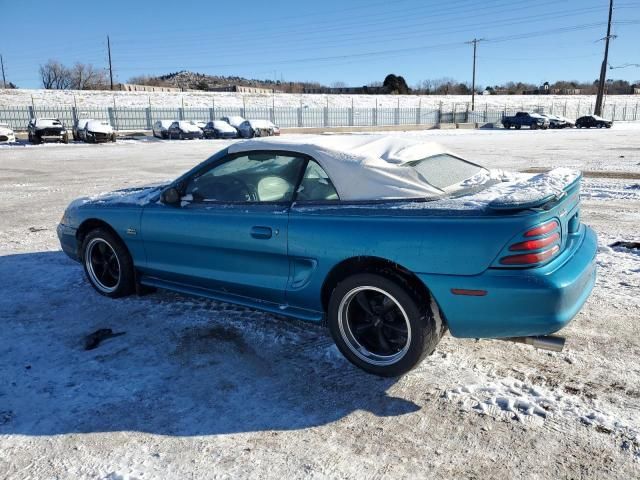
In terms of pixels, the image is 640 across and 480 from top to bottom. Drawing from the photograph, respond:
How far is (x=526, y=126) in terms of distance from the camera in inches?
1987

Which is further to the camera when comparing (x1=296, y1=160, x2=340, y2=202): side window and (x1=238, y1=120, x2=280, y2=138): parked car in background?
(x1=238, y1=120, x2=280, y2=138): parked car in background

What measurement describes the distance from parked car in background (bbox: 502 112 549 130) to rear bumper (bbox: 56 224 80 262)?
1963 inches

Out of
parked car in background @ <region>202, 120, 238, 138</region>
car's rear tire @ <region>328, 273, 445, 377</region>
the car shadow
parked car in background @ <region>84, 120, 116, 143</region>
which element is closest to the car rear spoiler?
car's rear tire @ <region>328, 273, 445, 377</region>

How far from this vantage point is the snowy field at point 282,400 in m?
2.61

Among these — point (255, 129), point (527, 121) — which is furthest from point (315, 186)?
point (527, 121)

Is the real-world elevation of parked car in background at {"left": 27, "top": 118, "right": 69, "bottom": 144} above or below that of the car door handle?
above

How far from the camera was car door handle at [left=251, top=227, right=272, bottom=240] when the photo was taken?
147 inches

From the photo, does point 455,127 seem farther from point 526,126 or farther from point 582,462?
point 582,462

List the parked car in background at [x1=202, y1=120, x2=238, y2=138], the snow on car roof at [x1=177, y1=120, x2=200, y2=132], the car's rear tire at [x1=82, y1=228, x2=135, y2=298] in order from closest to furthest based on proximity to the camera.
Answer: the car's rear tire at [x1=82, y1=228, x2=135, y2=298], the snow on car roof at [x1=177, y1=120, x2=200, y2=132], the parked car in background at [x1=202, y1=120, x2=238, y2=138]

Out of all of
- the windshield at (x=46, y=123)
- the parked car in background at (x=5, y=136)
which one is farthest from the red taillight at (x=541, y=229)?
the parked car in background at (x=5, y=136)

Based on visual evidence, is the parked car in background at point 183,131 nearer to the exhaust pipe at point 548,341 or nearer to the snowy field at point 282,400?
the snowy field at point 282,400

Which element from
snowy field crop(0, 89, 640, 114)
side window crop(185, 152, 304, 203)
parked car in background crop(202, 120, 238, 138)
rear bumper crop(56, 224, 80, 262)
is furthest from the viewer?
snowy field crop(0, 89, 640, 114)

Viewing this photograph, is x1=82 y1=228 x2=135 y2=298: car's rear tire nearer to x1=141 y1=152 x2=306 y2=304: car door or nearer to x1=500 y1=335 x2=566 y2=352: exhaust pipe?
x1=141 y1=152 x2=306 y2=304: car door

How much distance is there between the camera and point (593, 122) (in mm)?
49844
